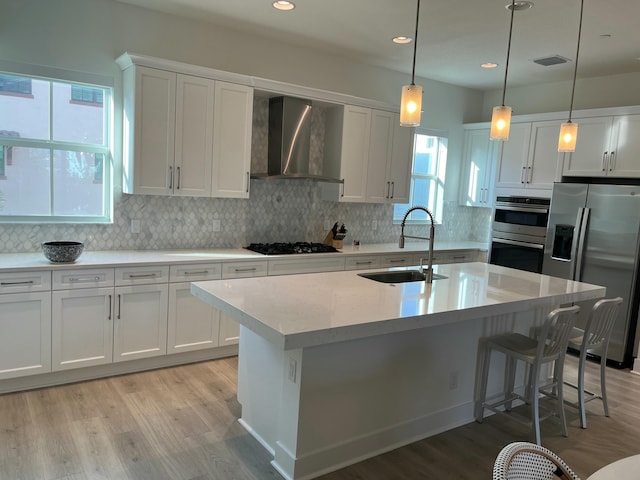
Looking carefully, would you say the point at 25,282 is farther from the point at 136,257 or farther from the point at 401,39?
the point at 401,39

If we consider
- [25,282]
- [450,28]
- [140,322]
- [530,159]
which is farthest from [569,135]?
[25,282]

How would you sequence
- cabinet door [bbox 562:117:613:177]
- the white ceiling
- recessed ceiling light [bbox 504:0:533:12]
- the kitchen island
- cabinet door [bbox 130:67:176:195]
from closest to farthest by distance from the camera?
the kitchen island → recessed ceiling light [bbox 504:0:533:12] → the white ceiling → cabinet door [bbox 130:67:176:195] → cabinet door [bbox 562:117:613:177]

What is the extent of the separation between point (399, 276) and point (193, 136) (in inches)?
80.6

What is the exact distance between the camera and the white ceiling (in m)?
3.41

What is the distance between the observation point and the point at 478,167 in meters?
6.02

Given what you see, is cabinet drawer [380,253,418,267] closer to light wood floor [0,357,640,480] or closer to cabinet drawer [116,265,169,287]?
light wood floor [0,357,640,480]

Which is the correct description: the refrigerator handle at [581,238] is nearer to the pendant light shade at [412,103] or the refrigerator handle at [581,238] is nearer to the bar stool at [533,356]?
the bar stool at [533,356]

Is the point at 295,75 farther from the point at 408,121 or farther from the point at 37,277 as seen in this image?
the point at 37,277

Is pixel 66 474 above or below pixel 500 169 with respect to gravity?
below

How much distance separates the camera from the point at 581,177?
4969 mm

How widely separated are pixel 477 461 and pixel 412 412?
17.6 inches

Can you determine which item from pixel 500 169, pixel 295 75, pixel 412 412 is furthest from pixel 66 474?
pixel 500 169

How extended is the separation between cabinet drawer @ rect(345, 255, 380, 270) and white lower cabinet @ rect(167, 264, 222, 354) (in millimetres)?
1381

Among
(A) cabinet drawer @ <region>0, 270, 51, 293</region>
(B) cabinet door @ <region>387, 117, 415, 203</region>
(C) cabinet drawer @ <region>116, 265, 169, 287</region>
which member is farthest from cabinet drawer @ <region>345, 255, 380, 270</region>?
(A) cabinet drawer @ <region>0, 270, 51, 293</region>
